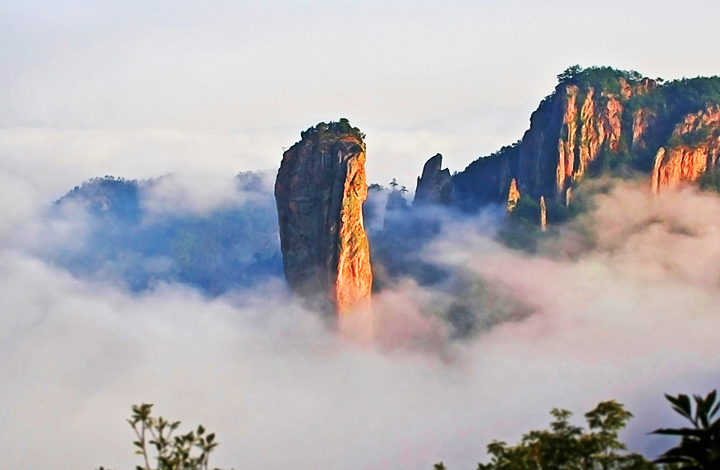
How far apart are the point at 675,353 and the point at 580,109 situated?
33.1 metres

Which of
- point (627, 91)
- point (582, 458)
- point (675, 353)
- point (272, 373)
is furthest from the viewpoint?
point (627, 91)

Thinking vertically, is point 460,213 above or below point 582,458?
above

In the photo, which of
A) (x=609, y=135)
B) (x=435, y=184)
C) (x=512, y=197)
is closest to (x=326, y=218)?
(x=512, y=197)

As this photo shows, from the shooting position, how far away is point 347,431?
15450cm

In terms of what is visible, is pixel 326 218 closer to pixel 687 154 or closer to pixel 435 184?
pixel 435 184

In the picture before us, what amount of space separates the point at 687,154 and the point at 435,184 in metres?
32.8

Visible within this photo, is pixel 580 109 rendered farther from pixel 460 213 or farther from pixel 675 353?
pixel 675 353

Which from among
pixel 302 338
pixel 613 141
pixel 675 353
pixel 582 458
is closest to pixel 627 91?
pixel 613 141

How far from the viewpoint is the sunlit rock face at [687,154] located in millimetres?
167125

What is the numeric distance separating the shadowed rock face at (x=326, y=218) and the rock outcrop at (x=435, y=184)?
27514 millimetres

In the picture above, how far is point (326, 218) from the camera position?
153 metres

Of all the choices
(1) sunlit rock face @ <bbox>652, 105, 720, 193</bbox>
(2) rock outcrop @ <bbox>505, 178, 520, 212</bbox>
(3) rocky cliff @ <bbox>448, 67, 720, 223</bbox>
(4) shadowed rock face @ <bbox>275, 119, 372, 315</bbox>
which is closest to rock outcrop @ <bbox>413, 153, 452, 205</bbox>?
(3) rocky cliff @ <bbox>448, 67, 720, 223</bbox>

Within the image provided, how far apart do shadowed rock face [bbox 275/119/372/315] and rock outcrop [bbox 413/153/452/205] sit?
27514 mm

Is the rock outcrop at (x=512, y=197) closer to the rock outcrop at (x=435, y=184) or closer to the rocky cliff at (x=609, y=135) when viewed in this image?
the rocky cliff at (x=609, y=135)
